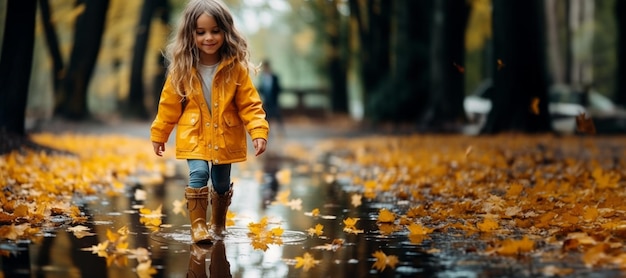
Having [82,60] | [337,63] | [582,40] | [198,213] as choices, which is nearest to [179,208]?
[198,213]

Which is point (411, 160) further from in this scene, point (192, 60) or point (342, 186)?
point (192, 60)

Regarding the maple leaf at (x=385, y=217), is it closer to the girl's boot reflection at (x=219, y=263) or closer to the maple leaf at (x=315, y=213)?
the maple leaf at (x=315, y=213)

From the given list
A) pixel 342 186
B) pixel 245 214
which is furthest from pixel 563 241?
pixel 342 186

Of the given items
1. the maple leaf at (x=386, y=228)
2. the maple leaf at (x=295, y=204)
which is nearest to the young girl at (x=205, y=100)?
the maple leaf at (x=386, y=228)

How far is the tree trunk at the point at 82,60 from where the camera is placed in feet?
73.2

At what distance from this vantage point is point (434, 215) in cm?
778

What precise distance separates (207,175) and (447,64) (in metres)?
19.4

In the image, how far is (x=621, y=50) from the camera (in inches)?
1238

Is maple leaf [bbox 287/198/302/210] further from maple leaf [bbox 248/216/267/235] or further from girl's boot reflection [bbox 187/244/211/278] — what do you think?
girl's boot reflection [bbox 187/244/211/278]

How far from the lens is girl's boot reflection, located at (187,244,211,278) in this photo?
536 centimetres

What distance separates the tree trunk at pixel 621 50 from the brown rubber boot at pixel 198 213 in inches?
995

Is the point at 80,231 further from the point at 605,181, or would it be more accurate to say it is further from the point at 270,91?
the point at 270,91

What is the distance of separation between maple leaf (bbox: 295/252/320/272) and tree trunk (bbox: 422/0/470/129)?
19790 mm

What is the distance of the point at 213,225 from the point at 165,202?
2.52 meters
